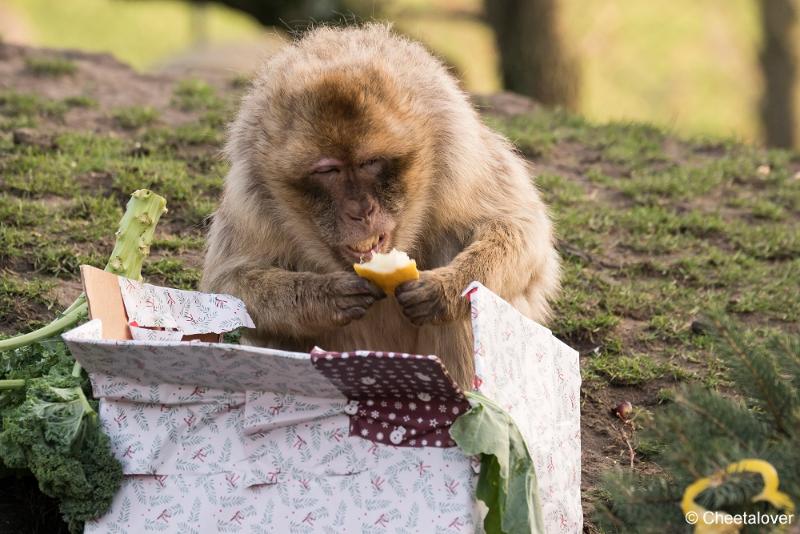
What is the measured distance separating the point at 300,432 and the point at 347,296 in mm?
789

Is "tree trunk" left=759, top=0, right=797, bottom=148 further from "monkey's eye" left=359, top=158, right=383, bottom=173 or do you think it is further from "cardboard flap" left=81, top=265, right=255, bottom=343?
"cardboard flap" left=81, top=265, right=255, bottom=343

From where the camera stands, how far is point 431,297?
12.7 feet

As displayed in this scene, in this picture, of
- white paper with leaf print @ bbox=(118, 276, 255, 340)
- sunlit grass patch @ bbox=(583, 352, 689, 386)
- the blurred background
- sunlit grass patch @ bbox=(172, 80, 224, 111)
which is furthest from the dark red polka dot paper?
the blurred background

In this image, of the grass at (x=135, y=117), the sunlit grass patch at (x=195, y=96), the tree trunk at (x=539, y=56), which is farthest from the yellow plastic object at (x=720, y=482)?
the tree trunk at (x=539, y=56)

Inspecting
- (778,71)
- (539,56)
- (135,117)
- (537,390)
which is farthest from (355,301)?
(778,71)

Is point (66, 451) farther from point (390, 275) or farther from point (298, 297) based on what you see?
point (390, 275)

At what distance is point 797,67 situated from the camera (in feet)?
42.7

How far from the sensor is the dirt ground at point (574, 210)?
5.21 meters

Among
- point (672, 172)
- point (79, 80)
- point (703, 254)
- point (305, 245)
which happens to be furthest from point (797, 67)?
point (305, 245)

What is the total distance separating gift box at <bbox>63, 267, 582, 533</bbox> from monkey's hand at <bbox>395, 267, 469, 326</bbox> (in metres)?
0.49

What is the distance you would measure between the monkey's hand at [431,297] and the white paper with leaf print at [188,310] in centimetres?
55

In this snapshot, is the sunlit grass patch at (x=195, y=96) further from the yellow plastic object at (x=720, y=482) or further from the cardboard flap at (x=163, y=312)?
the yellow plastic object at (x=720, y=482)

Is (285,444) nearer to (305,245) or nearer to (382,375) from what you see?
(382,375)

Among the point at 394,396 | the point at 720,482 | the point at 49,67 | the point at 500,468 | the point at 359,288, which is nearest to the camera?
the point at 720,482
